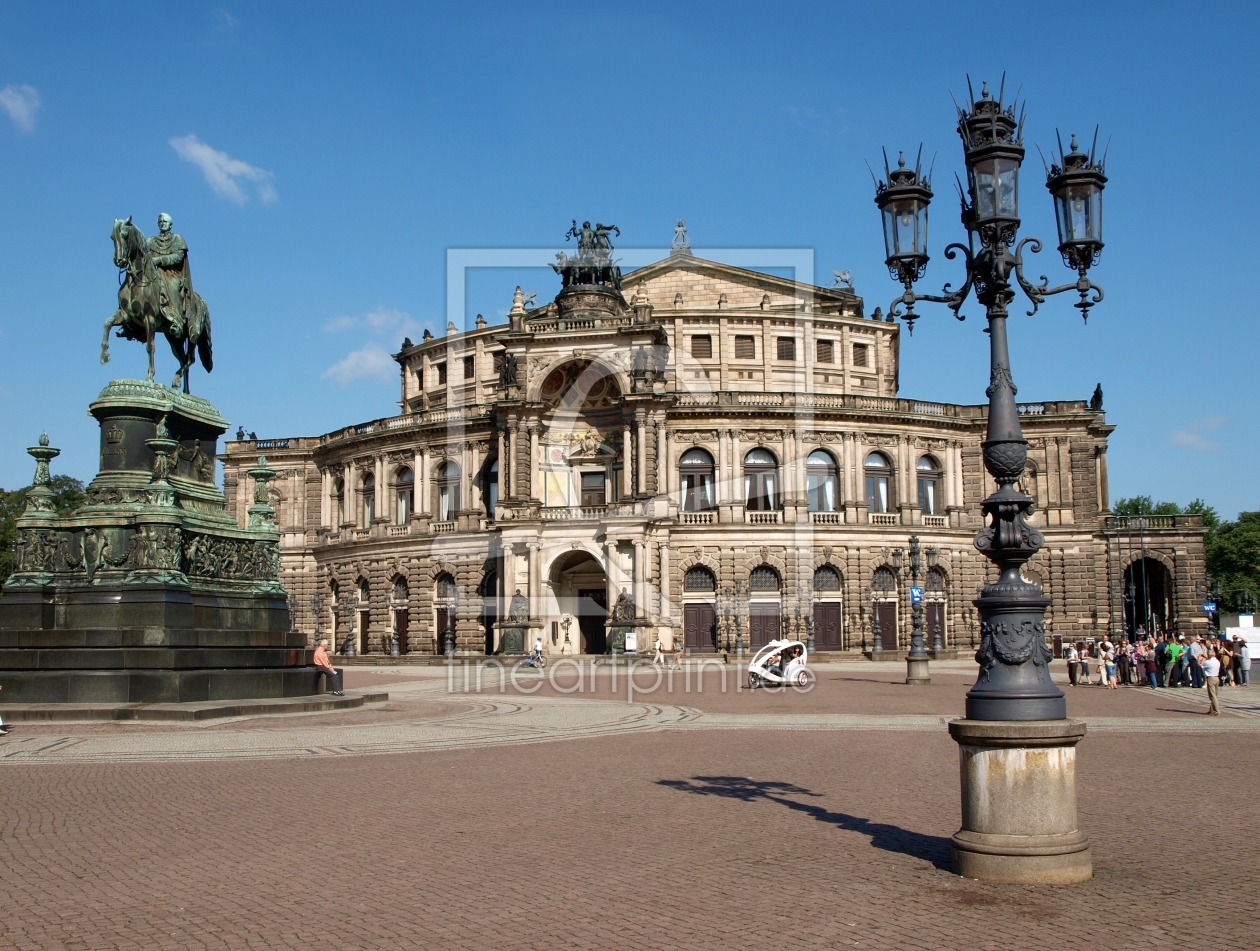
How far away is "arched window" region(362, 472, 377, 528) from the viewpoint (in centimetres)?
6919

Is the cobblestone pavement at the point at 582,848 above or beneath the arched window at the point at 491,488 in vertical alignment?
beneath

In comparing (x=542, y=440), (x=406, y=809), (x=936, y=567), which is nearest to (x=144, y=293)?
(x=406, y=809)

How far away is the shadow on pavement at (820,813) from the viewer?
995 centimetres

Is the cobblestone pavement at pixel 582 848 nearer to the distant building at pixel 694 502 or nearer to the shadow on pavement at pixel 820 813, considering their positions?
the shadow on pavement at pixel 820 813

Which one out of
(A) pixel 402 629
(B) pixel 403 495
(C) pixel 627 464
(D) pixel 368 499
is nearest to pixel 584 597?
(C) pixel 627 464

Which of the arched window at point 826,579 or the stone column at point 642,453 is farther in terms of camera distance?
the arched window at point 826,579

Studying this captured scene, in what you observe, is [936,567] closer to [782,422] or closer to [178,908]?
[782,422]

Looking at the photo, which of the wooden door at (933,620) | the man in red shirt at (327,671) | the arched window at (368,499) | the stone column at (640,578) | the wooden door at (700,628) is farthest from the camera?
the arched window at (368,499)

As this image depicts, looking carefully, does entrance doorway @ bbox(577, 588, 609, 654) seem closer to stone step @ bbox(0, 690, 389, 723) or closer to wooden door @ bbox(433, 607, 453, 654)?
wooden door @ bbox(433, 607, 453, 654)

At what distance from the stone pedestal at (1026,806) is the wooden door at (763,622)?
5127cm

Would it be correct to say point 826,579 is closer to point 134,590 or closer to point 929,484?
point 929,484

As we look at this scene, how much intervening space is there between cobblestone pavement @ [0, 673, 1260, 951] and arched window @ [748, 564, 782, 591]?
41.5 meters

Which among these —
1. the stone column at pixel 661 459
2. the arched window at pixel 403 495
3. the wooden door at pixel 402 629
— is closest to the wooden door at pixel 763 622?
the stone column at pixel 661 459

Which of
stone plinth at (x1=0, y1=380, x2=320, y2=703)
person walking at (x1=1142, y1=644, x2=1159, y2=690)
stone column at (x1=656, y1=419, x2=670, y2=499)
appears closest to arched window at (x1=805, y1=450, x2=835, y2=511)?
stone column at (x1=656, y1=419, x2=670, y2=499)
